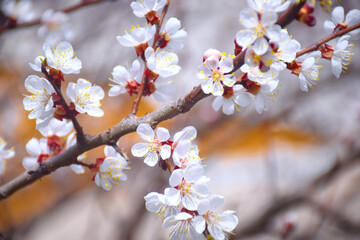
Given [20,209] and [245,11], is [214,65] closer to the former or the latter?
[245,11]

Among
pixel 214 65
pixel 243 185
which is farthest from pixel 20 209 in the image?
pixel 214 65

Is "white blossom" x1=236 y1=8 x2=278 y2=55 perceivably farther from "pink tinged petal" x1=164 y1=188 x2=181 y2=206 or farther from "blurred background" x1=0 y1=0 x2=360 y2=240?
"blurred background" x1=0 y1=0 x2=360 y2=240

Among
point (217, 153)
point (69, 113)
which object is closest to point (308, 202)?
point (217, 153)

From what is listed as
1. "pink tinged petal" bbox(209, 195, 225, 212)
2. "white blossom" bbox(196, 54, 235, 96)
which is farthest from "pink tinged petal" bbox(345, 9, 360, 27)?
"pink tinged petal" bbox(209, 195, 225, 212)

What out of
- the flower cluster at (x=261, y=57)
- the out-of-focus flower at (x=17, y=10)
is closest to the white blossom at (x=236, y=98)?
the flower cluster at (x=261, y=57)

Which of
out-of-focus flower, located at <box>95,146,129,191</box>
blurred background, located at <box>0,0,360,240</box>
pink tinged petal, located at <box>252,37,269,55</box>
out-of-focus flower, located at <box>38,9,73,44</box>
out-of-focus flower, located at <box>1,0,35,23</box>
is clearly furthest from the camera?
blurred background, located at <box>0,0,360,240</box>

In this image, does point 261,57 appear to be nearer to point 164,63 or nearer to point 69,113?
point 164,63

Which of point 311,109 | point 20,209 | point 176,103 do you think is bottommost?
point 20,209

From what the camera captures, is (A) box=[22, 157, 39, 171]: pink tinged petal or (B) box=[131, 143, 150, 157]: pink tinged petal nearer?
(B) box=[131, 143, 150, 157]: pink tinged petal
